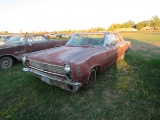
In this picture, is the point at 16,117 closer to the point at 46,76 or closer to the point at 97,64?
the point at 46,76

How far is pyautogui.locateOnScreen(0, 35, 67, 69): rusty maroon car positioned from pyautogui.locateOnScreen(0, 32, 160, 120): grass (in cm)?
132

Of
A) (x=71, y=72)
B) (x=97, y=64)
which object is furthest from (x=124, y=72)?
(x=71, y=72)

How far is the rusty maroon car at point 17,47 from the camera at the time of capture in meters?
5.81

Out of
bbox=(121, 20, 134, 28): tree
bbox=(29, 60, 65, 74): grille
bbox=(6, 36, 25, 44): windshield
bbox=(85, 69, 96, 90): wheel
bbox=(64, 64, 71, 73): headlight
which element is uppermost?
bbox=(121, 20, 134, 28): tree

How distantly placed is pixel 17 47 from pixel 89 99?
4.23 meters

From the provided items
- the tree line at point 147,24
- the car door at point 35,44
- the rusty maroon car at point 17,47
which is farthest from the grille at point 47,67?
the tree line at point 147,24

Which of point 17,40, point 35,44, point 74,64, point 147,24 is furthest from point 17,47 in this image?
point 147,24

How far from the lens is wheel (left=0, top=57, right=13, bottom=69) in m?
5.84

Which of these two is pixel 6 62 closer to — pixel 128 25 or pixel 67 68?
pixel 67 68

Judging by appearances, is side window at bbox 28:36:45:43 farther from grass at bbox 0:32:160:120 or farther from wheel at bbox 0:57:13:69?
grass at bbox 0:32:160:120

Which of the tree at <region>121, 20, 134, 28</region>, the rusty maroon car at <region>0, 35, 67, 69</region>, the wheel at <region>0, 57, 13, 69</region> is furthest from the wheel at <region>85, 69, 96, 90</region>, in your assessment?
the tree at <region>121, 20, 134, 28</region>

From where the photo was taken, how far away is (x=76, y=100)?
11.1 ft

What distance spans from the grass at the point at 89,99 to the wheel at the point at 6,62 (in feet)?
4.12

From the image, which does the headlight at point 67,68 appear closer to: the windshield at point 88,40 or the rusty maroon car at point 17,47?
the windshield at point 88,40
